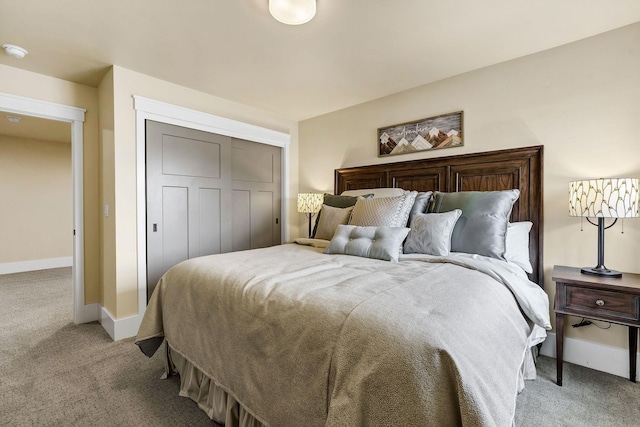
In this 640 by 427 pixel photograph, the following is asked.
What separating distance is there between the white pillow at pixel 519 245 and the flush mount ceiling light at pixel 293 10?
2.01 meters

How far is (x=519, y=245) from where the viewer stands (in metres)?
2.17

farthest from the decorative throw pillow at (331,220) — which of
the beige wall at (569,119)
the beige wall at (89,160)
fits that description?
the beige wall at (89,160)

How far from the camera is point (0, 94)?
2531 mm

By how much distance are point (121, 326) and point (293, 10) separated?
2901 millimetres

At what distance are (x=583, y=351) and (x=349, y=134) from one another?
299 centimetres

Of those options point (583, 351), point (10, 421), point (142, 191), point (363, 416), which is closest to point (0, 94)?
point (142, 191)

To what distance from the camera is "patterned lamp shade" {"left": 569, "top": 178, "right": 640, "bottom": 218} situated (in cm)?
183

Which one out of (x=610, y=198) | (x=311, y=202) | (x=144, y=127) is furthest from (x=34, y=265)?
(x=610, y=198)

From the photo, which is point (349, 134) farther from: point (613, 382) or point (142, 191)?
point (613, 382)

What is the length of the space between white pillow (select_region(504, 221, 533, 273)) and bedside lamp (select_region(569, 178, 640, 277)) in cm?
31

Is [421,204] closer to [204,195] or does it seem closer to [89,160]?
[204,195]

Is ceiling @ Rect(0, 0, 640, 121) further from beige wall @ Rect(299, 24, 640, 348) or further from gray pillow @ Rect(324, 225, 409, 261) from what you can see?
gray pillow @ Rect(324, 225, 409, 261)

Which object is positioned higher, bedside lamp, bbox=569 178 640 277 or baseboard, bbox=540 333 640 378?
bedside lamp, bbox=569 178 640 277

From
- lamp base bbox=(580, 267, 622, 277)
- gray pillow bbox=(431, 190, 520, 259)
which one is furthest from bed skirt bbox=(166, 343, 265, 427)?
lamp base bbox=(580, 267, 622, 277)
